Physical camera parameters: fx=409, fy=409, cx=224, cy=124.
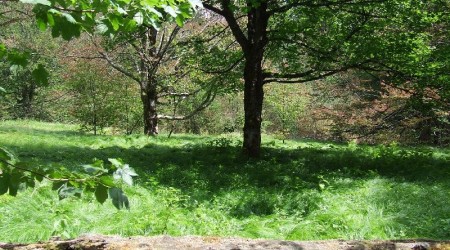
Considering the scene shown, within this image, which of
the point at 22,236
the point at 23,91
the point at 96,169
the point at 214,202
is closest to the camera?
the point at 96,169

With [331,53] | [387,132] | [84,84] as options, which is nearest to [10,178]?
[331,53]

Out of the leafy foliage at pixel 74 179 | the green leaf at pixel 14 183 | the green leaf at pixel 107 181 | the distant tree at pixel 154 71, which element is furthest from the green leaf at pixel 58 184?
the distant tree at pixel 154 71

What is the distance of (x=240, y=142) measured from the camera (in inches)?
469

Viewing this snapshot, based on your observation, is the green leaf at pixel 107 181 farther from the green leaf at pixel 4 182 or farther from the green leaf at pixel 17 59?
the green leaf at pixel 17 59

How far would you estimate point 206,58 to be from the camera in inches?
444

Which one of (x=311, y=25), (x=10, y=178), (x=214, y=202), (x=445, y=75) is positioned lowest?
(x=214, y=202)

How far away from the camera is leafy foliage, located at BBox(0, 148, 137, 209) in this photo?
1449mm

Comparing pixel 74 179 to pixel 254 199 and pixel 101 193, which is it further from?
pixel 254 199

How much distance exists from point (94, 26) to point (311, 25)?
8786 mm

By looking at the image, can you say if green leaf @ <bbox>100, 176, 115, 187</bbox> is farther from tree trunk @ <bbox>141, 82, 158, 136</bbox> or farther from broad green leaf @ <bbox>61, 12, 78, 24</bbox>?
tree trunk @ <bbox>141, 82, 158, 136</bbox>

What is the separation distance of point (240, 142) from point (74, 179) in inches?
407

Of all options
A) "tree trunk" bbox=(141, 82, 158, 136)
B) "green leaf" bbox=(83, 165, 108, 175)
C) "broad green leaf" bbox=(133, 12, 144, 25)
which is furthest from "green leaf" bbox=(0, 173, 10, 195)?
"tree trunk" bbox=(141, 82, 158, 136)

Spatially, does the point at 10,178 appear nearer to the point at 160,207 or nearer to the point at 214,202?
the point at 160,207

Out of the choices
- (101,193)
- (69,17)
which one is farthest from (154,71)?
(101,193)
